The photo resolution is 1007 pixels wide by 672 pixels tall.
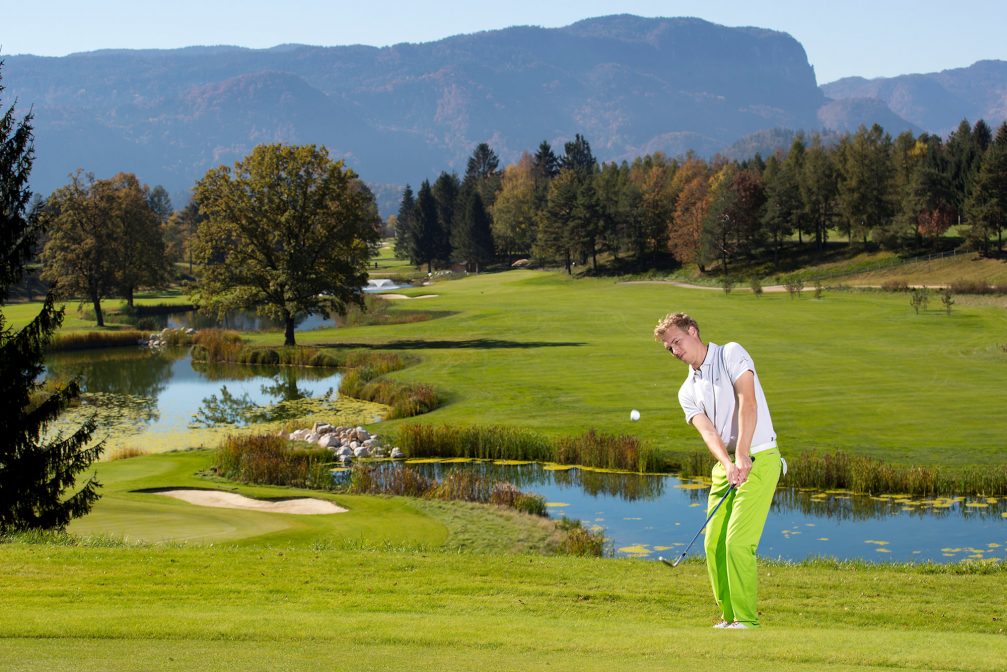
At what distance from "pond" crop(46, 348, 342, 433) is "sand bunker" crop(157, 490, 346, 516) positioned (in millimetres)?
13510

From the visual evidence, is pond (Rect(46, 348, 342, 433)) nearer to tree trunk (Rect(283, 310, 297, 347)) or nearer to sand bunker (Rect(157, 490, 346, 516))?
tree trunk (Rect(283, 310, 297, 347))

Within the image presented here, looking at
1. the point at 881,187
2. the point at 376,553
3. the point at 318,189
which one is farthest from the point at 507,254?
the point at 376,553

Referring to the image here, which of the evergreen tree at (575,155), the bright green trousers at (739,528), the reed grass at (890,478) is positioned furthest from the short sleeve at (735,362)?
the evergreen tree at (575,155)

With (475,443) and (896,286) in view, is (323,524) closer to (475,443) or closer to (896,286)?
(475,443)

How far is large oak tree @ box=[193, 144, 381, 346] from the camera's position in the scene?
6022 centimetres

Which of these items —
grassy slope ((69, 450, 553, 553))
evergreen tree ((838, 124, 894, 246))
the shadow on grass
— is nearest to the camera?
grassy slope ((69, 450, 553, 553))

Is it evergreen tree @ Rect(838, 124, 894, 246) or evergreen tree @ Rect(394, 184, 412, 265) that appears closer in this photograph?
evergreen tree @ Rect(838, 124, 894, 246)

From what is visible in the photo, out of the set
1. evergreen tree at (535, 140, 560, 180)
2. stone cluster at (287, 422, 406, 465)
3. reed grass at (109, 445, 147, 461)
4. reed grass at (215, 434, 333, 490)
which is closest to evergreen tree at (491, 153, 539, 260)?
evergreen tree at (535, 140, 560, 180)

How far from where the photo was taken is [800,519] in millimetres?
24844

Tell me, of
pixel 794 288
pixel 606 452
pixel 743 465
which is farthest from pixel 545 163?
pixel 743 465

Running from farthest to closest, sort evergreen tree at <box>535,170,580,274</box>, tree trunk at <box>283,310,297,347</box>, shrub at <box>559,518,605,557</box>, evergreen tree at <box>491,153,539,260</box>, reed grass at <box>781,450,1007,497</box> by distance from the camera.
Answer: evergreen tree at <box>491,153,539,260</box>, evergreen tree at <box>535,170,580,274</box>, tree trunk at <box>283,310,297,347</box>, reed grass at <box>781,450,1007,497</box>, shrub at <box>559,518,605,557</box>

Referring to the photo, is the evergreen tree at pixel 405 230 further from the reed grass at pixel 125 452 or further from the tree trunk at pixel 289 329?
the reed grass at pixel 125 452

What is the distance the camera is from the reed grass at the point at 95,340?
6900 centimetres

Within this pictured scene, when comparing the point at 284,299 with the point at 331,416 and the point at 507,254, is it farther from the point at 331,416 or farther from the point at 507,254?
the point at 507,254
